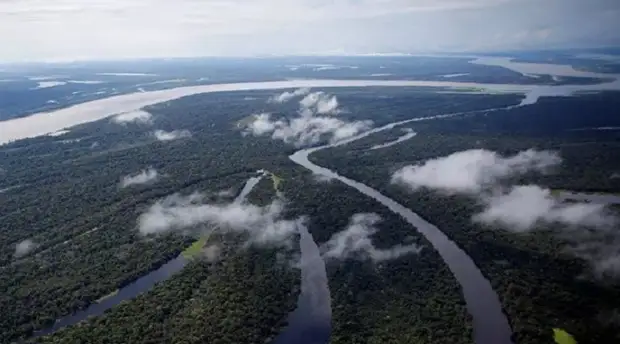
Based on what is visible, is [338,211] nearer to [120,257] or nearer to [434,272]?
[434,272]

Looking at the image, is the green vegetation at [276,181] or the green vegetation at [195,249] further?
the green vegetation at [276,181]

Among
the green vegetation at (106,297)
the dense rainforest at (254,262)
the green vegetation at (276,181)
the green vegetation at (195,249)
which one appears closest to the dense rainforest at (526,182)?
the dense rainforest at (254,262)

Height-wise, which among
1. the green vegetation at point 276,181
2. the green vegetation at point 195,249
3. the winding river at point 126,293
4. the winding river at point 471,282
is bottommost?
the winding river at point 471,282

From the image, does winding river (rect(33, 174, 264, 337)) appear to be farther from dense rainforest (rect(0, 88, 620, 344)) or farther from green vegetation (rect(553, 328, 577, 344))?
green vegetation (rect(553, 328, 577, 344))

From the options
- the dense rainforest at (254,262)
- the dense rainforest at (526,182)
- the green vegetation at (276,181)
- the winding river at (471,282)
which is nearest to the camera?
the winding river at (471,282)

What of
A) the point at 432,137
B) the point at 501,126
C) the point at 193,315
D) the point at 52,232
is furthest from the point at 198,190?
the point at 501,126

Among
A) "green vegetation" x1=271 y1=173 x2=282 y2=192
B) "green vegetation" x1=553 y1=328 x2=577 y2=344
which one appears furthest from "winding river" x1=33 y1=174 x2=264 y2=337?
"green vegetation" x1=553 y1=328 x2=577 y2=344

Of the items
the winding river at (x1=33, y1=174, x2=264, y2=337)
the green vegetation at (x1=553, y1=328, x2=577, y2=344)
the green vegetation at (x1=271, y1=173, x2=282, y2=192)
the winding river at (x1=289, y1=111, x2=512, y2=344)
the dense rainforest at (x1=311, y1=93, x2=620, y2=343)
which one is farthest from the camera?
the green vegetation at (x1=271, y1=173, x2=282, y2=192)

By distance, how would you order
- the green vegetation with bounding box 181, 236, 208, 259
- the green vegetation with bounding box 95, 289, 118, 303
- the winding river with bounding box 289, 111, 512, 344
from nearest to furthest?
the winding river with bounding box 289, 111, 512, 344
the green vegetation with bounding box 95, 289, 118, 303
the green vegetation with bounding box 181, 236, 208, 259

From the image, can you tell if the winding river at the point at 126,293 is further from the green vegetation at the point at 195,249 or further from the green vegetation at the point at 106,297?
the green vegetation at the point at 195,249

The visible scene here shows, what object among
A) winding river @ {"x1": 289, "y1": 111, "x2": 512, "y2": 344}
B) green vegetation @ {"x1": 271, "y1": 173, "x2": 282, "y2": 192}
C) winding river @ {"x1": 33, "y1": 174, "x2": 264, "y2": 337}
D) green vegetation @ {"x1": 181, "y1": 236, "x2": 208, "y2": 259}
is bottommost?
winding river @ {"x1": 289, "y1": 111, "x2": 512, "y2": 344}

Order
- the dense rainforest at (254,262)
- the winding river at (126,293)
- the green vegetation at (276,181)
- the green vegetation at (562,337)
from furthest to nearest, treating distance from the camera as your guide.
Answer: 1. the green vegetation at (276,181)
2. the winding river at (126,293)
3. the dense rainforest at (254,262)
4. the green vegetation at (562,337)
